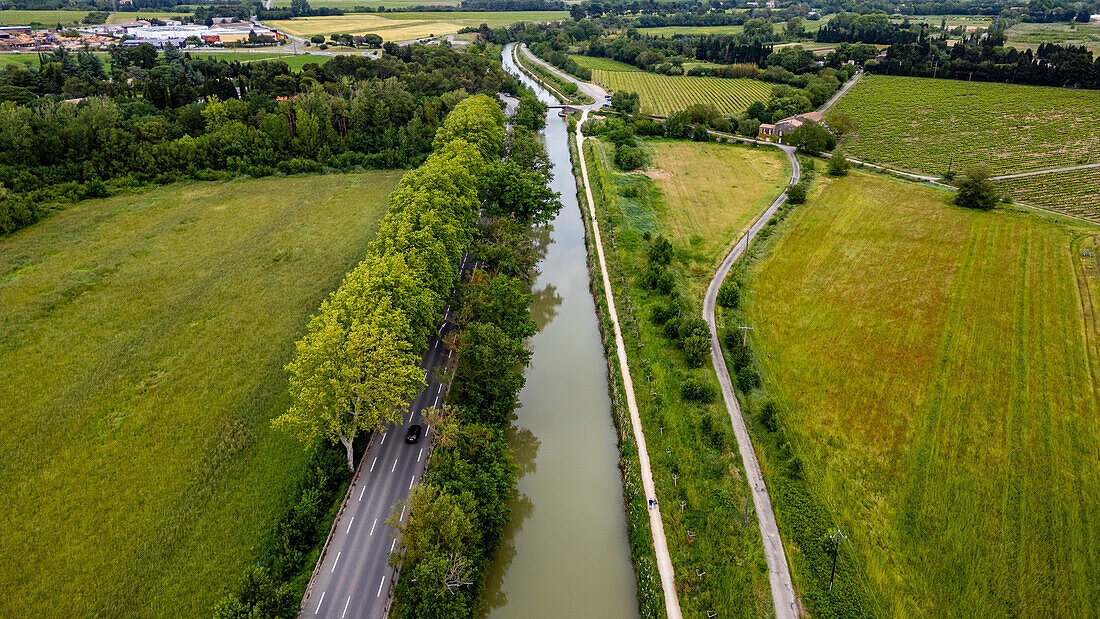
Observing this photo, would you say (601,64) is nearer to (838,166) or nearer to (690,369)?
(838,166)

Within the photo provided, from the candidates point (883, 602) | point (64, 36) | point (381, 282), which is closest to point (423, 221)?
point (381, 282)

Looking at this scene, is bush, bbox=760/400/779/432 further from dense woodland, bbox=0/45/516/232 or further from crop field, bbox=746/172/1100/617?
dense woodland, bbox=0/45/516/232

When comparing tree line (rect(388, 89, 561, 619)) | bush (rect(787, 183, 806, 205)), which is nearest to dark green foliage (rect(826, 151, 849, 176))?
bush (rect(787, 183, 806, 205))

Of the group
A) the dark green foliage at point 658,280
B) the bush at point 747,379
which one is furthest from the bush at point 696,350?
the dark green foliage at point 658,280

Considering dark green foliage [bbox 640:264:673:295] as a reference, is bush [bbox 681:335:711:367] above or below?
below

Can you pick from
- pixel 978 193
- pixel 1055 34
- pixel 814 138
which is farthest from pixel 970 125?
pixel 1055 34
